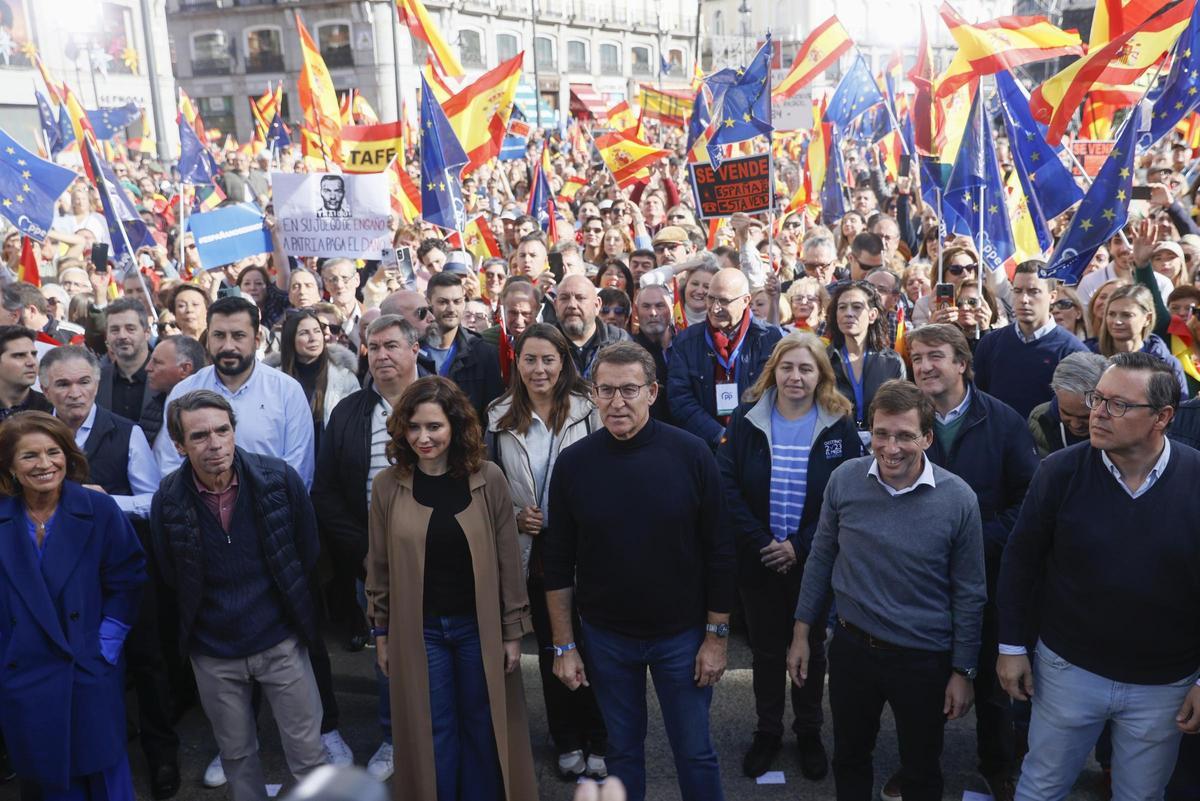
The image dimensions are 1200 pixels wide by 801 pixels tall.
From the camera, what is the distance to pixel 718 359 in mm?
5391

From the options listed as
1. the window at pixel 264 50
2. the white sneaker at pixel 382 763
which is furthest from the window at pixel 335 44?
the white sneaker at pixel 382 763

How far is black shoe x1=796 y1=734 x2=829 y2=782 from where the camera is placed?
4355 mm

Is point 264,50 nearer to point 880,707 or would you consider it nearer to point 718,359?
point 718,359

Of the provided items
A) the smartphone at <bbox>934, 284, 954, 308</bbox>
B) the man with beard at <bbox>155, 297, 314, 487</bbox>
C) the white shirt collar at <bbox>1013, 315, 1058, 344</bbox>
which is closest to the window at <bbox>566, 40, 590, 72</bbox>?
the smartphone at <bbox>934, 284, 954, 308</bbox>

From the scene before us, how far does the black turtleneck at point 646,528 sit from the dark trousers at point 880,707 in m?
0.50

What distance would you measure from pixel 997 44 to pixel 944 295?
3.94 m

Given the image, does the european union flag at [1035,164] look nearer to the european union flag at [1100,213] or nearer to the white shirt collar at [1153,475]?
the european union flag at [1100,213]

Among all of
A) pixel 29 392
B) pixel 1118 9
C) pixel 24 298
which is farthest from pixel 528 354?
pixel 1118 9

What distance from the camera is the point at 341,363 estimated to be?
5.50 meters

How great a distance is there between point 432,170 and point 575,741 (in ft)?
18.5

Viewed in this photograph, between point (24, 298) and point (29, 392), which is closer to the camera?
point (29, 392)

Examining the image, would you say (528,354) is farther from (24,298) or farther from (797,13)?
(797,13)

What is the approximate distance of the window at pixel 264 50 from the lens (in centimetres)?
4678

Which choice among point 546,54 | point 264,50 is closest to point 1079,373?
point 264,50
